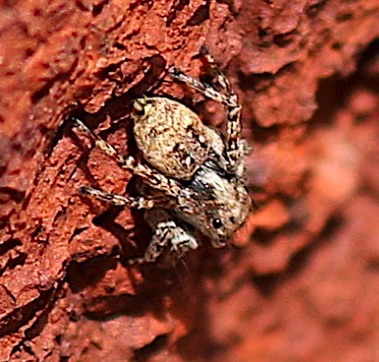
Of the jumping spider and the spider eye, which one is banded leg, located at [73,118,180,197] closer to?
the jumping spider

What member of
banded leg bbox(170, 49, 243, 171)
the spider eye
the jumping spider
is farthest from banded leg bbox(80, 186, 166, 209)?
banded leg bbox(170, 49, 243, 171)

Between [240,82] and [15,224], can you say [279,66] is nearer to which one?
[240,82]

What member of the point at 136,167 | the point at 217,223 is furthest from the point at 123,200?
the point at 217,223

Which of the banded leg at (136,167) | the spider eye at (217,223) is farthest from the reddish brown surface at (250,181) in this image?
the spider eye at (217,223)

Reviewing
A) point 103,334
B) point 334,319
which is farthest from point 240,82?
point 334,319

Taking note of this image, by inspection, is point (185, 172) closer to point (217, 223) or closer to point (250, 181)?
point (217, 223)

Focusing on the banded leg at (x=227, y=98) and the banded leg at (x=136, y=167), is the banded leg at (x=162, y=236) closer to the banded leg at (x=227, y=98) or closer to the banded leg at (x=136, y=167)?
the banded leg at (x=136, y=167)
